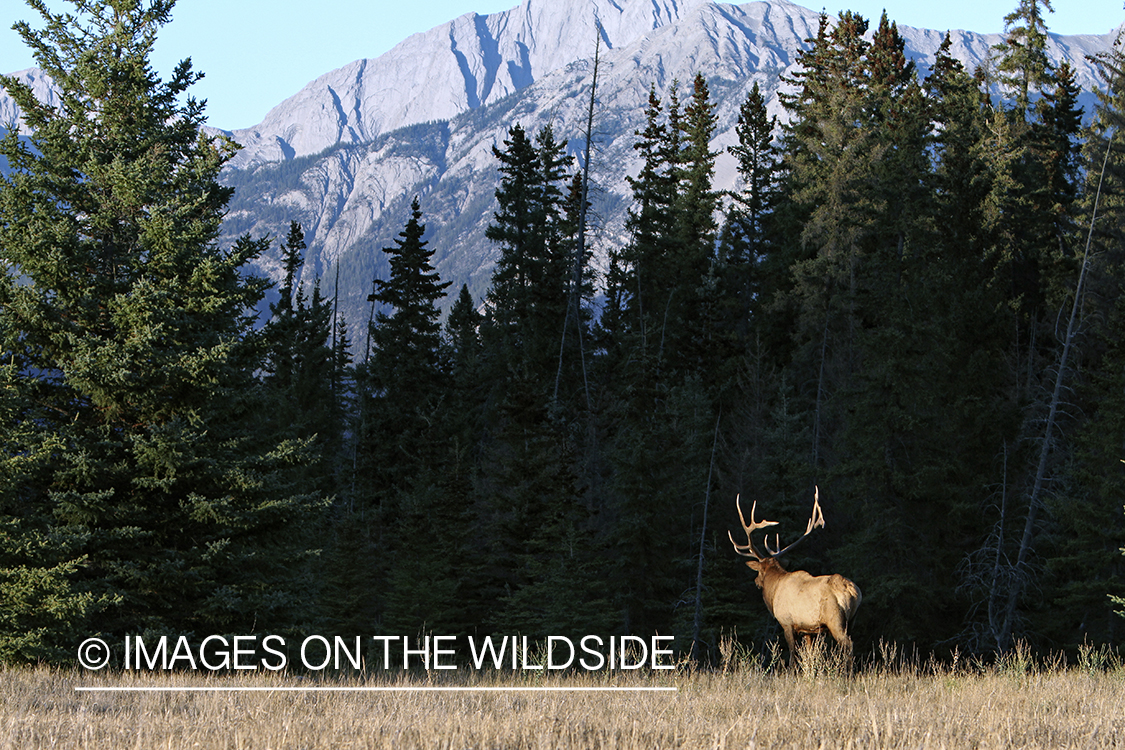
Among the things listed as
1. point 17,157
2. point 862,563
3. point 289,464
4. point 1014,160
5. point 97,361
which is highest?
point 1014,160

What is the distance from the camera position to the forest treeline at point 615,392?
15906mm

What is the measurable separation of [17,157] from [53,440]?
6874 millimetres

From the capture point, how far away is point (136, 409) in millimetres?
16516

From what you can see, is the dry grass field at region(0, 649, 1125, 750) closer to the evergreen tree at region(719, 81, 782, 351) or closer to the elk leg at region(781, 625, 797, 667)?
the elk leg at region(781, 625, 797, 667)

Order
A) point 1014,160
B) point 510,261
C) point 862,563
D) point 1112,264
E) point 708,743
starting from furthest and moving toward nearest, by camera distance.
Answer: point 510,261, point 1014,160, point 1112,264, point 862,563, point 708,743

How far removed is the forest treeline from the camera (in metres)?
15.9

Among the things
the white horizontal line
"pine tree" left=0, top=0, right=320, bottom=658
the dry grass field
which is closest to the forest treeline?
"pine tree" left=0, top=0, right=320, bottom=658

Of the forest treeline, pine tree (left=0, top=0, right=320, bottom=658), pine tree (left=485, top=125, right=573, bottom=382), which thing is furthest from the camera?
pine tree (left=485, top=125, right=573, bottom=382)

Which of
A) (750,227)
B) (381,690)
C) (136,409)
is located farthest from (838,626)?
(750,227)

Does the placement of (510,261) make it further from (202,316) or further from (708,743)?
(708,743)

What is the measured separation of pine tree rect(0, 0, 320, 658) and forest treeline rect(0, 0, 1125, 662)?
3.1 inches

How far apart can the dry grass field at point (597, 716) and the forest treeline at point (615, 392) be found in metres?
7.38

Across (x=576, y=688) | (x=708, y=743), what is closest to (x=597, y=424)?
(x=576, y=688)

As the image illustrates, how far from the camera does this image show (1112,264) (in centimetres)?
3350
